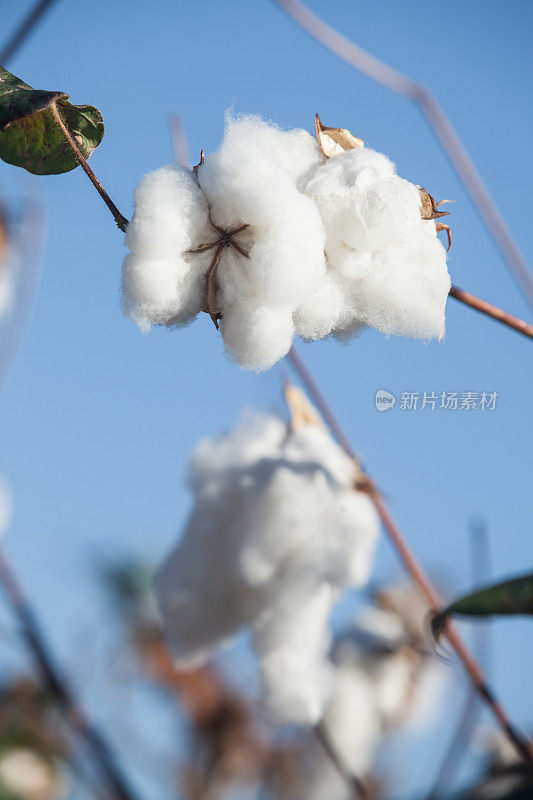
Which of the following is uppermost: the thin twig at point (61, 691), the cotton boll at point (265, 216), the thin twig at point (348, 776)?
the cotton boll at point (265, 216)

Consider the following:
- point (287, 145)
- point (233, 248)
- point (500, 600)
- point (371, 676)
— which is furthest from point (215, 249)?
point (371, 676)

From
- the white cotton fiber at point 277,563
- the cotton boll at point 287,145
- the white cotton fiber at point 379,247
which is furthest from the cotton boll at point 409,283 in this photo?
the white cotton fiber at point 277,563

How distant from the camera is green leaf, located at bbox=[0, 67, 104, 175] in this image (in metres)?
0.64

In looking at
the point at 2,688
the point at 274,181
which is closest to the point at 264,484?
the point at 274,181

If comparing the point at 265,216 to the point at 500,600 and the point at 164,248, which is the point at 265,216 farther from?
the point at 500,600

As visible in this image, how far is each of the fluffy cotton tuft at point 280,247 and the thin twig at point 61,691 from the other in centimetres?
47

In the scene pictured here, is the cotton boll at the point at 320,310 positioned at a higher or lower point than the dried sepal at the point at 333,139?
lower

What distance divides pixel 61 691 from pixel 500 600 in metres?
0.54

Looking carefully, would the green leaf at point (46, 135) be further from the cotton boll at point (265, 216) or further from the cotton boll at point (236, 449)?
the cotton boll at point (236, 449)

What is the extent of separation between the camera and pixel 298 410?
121 cm

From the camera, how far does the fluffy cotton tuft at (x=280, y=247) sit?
575 millimetres

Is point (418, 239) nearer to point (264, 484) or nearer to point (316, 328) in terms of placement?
point (316, 328)

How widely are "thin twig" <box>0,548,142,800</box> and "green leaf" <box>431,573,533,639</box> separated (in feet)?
1.48

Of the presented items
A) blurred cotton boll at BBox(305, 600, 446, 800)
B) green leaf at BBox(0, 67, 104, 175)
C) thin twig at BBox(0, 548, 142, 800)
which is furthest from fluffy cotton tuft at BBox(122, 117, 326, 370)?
blurred cotton boll at BBox(305, 600, 446, 800)
